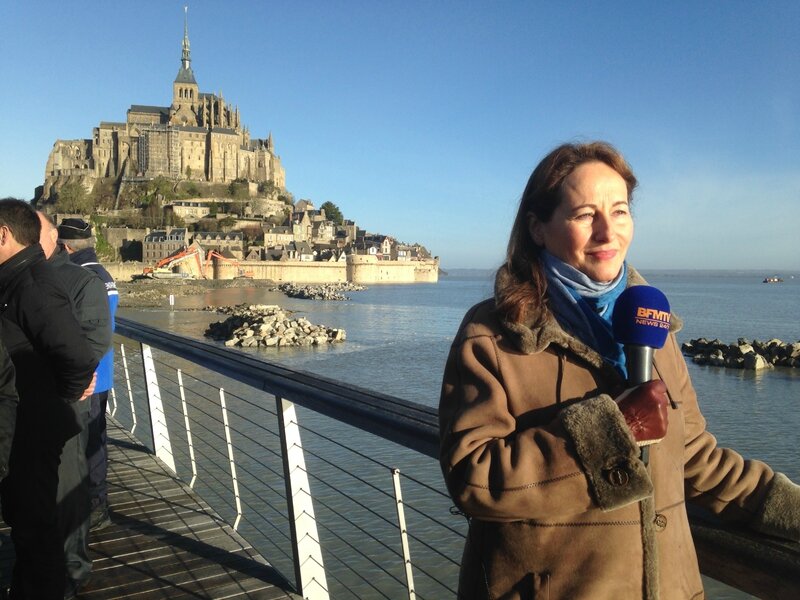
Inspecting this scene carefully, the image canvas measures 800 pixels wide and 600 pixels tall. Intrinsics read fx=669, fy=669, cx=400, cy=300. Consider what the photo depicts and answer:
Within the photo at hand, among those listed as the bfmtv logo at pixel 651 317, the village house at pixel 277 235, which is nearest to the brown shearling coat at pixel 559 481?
the bfmtv logo at pixel 651 317

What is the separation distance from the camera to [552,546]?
120 centimetres

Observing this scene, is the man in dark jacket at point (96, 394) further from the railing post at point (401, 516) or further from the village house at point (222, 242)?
the village house at point (222, 242)

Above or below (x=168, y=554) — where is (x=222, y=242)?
above

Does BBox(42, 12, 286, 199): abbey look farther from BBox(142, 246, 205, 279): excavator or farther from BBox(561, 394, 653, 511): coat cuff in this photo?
BBox(561, 394, 653, 511): coat cuff

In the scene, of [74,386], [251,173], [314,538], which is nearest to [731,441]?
[314,538]

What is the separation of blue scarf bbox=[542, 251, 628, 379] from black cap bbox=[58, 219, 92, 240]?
3072 mm

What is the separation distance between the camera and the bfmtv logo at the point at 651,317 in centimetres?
119

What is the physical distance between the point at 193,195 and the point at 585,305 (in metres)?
81.6

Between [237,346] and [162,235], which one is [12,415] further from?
[162,235]

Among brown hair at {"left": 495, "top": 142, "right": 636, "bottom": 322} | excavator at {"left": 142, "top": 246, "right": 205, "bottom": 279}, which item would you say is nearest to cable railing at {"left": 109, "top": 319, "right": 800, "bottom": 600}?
brown hair at {"left": 495, "top": 142, "right": 636, "bottom": 322}

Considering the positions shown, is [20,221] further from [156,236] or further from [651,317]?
[156,236]

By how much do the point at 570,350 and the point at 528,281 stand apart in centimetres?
19

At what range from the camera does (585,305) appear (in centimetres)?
133

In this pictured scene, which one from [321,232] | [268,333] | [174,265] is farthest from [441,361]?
[321,232]
